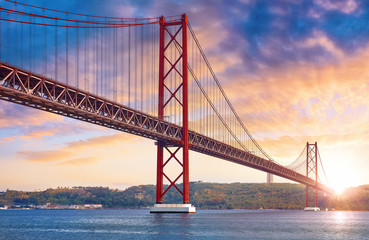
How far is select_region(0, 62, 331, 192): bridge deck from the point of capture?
44.8m

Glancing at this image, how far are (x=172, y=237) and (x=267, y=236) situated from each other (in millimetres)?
9267

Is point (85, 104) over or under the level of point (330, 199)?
over

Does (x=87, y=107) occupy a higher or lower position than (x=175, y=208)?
higher

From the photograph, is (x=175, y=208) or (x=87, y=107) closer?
(x=87, y=107)

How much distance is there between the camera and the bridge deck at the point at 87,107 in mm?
44750

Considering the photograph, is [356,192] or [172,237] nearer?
[172,237]

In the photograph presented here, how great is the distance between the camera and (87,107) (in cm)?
5369

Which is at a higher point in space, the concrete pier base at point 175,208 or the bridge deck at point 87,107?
the bridge deck at point 87,107

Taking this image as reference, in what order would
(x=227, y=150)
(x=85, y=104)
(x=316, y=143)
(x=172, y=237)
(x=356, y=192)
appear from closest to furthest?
(x=172, y=237) < (x=85, y=104) < (x=227, y=150) < (x=316, y=143) < (x=356, y=192)

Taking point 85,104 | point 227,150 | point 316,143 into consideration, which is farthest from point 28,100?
point 316,143

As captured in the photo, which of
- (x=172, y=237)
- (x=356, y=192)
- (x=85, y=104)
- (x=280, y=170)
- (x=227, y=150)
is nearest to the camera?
(x=172, y=237)

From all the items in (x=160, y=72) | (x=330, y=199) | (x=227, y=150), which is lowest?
(x=330, y=199)

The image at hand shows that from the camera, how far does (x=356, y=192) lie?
197625mm

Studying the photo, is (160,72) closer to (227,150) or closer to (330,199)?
(227,150)
